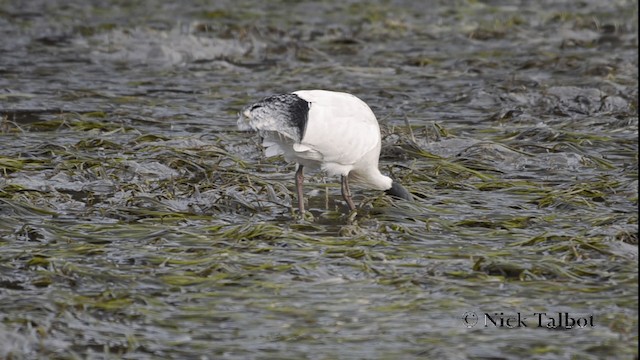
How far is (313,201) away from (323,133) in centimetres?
84

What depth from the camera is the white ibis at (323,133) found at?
6.41 m

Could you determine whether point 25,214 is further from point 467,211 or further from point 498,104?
point 498,104

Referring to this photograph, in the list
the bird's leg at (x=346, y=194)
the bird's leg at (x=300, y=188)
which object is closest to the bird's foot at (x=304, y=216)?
the bird's leg at (x=300, y=188)

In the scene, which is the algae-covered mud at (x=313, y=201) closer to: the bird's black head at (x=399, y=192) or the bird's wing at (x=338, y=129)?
the bird's black head at (x=399, y=192)

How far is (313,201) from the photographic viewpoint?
7.43 meters

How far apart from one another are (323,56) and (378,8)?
2.94 meters

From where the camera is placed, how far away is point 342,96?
22.8 ft

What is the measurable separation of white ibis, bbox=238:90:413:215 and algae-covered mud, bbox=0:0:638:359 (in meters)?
0.20

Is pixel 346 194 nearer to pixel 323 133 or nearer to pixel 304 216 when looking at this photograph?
pixel 304 216

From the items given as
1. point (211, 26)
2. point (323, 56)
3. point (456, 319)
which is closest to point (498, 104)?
point (323, 56)

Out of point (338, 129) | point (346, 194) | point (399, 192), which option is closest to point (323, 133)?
point (338, 129)

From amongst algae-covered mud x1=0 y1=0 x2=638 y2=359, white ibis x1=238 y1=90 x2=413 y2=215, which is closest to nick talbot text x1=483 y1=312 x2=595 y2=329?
algae-covered mud x1=0 y1=0 x2=638 y2=359

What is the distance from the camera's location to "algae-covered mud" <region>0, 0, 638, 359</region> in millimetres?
5016

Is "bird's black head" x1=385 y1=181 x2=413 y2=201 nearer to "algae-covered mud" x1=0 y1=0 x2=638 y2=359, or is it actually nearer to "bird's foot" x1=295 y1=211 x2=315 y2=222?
"algae-covered mud" x1=0 y1=0 x2=638 y2=359
